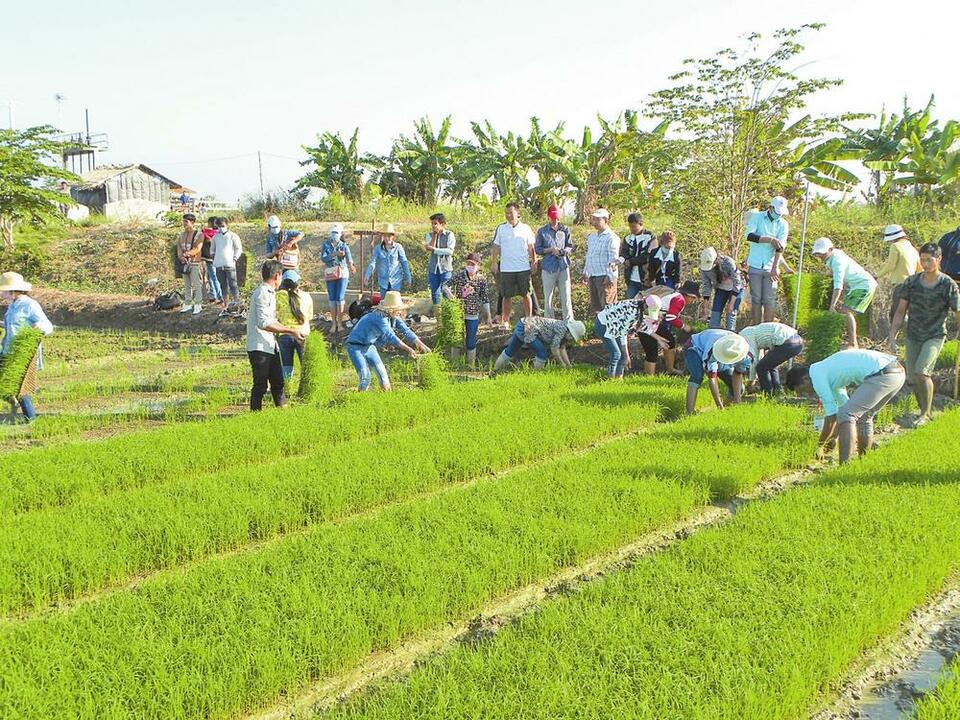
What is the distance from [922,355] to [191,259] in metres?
9.63

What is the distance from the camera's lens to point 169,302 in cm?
1293

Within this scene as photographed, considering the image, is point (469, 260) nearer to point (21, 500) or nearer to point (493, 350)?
point (493, 350)

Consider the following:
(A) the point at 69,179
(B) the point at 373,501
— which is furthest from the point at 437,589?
(A) the point at 69,179

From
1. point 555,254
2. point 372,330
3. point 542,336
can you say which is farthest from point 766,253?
point 372,330

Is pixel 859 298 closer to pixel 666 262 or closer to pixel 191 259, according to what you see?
pixel 666 262

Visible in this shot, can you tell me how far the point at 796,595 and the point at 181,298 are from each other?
38.6 ft

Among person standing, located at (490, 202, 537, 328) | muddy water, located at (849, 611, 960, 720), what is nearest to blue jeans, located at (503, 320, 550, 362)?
person standing, located at (490, 202, 537, 328)

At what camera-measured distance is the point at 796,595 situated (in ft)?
11.9

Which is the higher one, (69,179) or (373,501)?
(69,179)

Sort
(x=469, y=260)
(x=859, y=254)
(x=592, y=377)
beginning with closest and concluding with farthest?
(x=592, y=377) < (x=469, y=260) < (x=859, y=254)

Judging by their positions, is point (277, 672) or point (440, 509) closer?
point (277, 672)

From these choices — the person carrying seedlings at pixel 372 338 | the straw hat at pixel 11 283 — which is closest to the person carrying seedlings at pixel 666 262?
the person carrying seedlings at pixel 372 338

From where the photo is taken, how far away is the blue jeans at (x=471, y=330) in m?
9.62

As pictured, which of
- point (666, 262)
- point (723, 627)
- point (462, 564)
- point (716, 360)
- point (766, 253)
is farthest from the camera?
point (666, 262)
